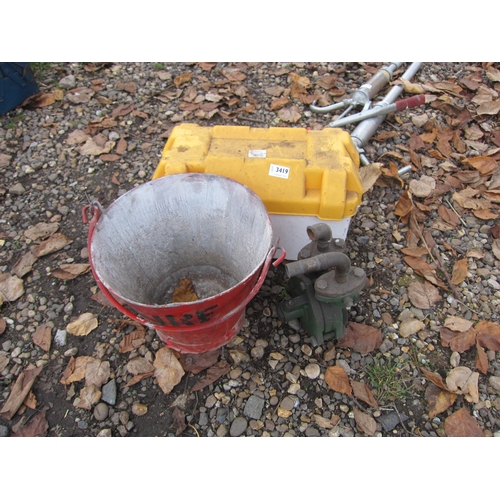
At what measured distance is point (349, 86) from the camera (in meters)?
2.83

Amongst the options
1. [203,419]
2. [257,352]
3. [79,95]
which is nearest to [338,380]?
[257,352]

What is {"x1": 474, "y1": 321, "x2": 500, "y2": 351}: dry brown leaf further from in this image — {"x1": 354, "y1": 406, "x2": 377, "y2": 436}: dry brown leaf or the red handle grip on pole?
the red handle grip on pole

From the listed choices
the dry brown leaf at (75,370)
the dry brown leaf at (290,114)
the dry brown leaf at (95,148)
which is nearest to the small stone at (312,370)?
the dry brown leaf at (75,370)

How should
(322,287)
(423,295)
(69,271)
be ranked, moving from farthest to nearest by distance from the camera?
(69,271)
(423,295)
(322,287)

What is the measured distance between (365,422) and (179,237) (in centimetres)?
104

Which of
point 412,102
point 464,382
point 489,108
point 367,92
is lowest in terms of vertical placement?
point 464,382

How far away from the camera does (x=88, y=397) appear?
155 centimetres

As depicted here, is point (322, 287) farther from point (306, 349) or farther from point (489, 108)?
point (489, 108)

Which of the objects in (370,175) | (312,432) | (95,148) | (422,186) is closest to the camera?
(312,432)

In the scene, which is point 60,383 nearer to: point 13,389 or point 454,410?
point 13,389

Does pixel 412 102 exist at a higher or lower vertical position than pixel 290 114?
higher

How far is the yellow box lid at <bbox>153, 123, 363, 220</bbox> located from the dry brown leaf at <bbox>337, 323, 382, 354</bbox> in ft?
1.64

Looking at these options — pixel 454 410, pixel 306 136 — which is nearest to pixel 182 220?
pixel 306 136

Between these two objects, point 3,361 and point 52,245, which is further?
point 52,245
